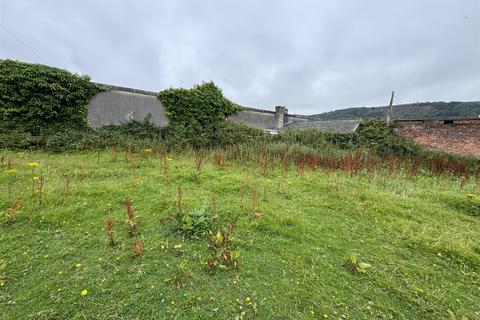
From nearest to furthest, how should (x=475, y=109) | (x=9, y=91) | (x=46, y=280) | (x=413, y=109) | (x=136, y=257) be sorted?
(x=46, y=280), (x=136, y=257), (x=9, y=91), (x=475, y=109), (x=413, y=109)

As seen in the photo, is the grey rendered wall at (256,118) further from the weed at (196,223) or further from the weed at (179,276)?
the weed at (179,276)

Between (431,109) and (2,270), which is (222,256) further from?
(431,109)

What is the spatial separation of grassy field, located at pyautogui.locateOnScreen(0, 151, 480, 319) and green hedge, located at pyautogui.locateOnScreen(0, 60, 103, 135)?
5777 millimetres

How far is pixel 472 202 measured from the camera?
4082 mm

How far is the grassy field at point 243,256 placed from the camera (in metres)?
1.68

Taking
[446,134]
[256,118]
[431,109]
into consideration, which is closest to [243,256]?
[446,134]

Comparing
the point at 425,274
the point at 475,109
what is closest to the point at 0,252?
the point at 425,274

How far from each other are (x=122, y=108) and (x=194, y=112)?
3.29 metres

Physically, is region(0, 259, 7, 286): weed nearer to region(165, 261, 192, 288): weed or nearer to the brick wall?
region(165, 261, 192, 288): weed

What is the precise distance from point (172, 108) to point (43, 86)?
484 centimetres

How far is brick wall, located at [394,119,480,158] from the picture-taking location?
9.78 m

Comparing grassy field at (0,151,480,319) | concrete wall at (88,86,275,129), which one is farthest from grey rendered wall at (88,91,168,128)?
grassy field at (0,151,480,319)

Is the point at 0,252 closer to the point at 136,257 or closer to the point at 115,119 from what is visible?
the point at 136,257

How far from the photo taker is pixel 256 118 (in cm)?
1566
